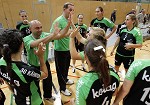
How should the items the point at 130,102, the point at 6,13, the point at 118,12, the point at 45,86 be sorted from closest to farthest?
the point at 130,102, the point at 45,86, the point at 6,13, the point at 118,12

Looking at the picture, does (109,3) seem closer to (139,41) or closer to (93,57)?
(139,41)

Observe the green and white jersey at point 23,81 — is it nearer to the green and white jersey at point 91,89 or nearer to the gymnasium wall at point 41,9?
the green and white jersey at point 91,89

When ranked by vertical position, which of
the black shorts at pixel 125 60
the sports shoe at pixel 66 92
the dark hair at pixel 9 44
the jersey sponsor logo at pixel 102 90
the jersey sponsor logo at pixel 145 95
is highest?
the dark hair at pixel 9 44

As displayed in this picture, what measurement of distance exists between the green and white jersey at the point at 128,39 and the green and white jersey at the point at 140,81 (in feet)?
7.14

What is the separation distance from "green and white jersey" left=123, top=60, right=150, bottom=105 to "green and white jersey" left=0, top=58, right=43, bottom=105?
3.24 feet

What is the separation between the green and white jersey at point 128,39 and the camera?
346cm

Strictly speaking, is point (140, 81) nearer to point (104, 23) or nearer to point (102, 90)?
point (102, 90)

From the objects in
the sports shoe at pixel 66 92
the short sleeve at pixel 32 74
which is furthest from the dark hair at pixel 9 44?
the sports shoe at pixel 66 92

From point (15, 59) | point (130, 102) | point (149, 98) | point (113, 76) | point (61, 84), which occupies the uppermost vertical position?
point (15, 59)

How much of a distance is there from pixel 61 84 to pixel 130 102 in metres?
2.41

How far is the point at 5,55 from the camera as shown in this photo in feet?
5.28

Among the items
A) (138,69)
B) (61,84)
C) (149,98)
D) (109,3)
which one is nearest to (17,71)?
(138,69)

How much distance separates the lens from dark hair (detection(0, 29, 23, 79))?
5.25ft

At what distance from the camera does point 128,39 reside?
3584 mm
